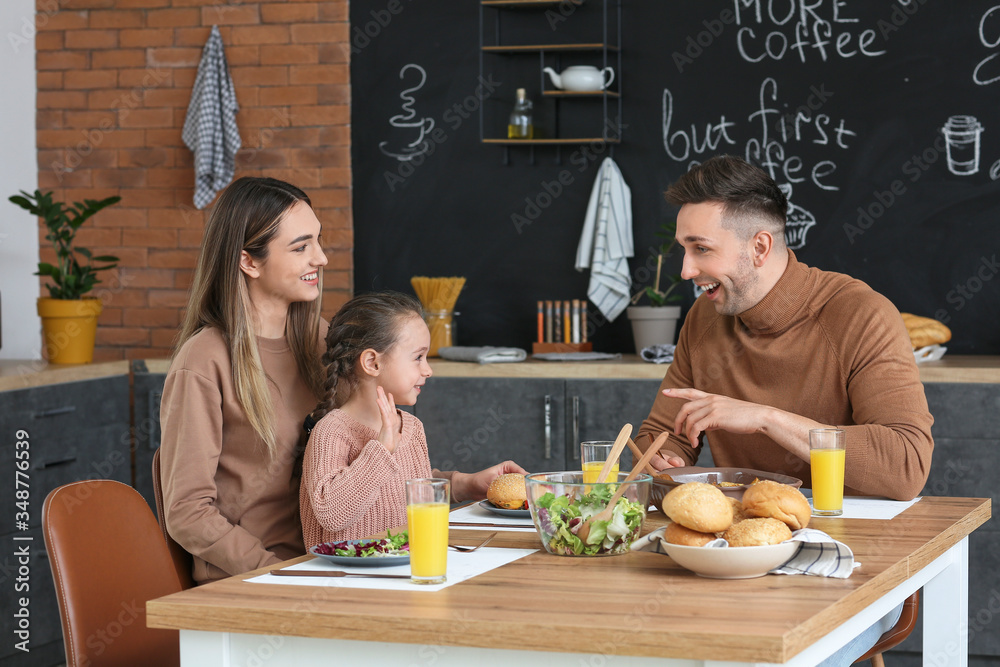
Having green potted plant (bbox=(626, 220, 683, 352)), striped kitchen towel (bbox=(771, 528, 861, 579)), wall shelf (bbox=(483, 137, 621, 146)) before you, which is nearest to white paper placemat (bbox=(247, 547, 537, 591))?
striped kitchen towel (bbox=(771, 528, 861, 579))

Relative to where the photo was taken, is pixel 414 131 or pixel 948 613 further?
pixel 414 131

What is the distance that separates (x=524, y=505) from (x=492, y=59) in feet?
8.44

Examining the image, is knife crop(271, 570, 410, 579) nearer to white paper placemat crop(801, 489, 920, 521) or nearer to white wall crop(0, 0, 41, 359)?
white paper placemat crop(801, 489, 920, 521)

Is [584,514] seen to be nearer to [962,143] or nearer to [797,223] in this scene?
[797,223]

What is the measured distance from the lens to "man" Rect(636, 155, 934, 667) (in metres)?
2.09

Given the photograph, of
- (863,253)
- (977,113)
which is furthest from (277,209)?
(977,113)

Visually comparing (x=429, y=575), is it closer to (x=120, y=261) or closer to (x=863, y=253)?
(x=863, y=253)

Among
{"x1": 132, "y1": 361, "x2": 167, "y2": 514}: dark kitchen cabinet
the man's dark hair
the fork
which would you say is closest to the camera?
the fork

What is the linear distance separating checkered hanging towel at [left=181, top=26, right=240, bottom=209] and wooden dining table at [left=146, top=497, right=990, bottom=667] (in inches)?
112

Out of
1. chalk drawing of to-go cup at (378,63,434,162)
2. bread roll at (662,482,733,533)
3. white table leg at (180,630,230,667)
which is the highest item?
chalk drawing of to-go cup at (378,63,434,162)

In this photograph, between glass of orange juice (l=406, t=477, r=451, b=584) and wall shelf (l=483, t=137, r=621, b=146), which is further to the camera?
wall shelf (l=483, t=137, r=621, b=146)

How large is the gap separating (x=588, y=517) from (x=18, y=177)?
3451 mm

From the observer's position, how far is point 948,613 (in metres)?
1.85

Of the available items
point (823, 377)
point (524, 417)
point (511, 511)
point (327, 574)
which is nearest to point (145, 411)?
point (524, 417)
